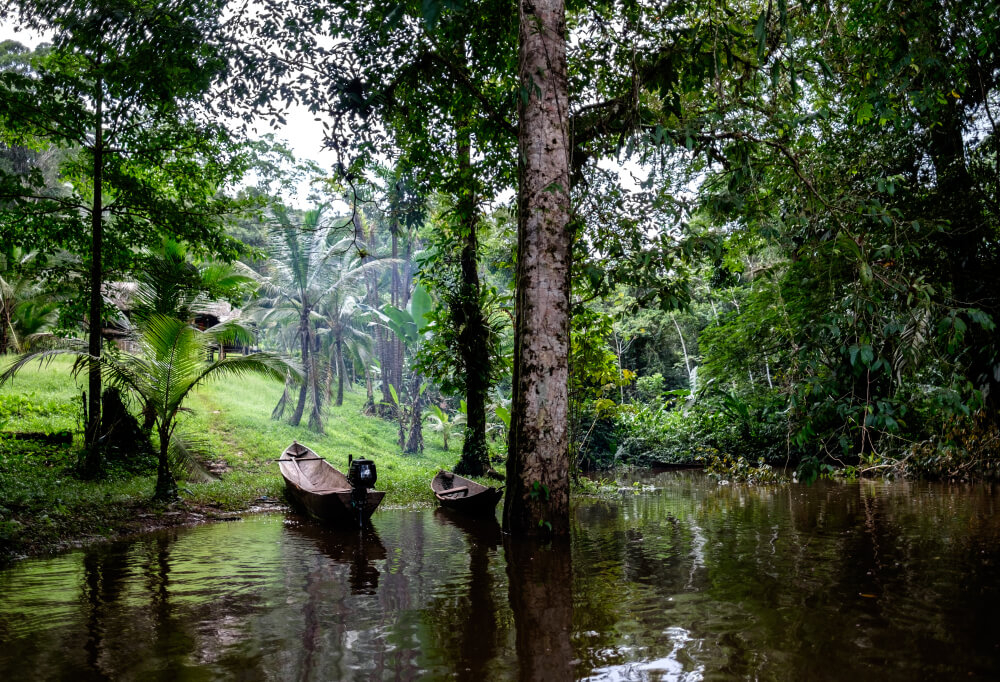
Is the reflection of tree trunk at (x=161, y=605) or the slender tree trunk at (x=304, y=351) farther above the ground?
the slender tree trunk at (x=304, y=351)

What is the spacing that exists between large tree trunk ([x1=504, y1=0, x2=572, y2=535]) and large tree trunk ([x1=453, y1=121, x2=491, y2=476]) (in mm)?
3593

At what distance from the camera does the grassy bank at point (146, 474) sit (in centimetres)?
726

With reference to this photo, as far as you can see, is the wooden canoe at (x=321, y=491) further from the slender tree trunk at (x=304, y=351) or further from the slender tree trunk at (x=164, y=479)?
the slender tree trunk at (x=304, y=351)

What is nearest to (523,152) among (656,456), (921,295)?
(921,295)

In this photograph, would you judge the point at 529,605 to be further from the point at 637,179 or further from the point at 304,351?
the point at 304,351

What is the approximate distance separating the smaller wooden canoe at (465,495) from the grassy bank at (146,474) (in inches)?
28.0

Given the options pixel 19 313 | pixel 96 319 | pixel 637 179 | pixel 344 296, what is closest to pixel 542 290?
pixel 637 179

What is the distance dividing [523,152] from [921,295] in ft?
12.7

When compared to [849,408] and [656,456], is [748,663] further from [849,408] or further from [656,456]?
[656,456]

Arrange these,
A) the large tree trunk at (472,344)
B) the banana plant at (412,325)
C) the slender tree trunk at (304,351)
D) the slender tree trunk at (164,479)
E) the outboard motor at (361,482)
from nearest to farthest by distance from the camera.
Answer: the outboard motor at (361,482)
the slender tree trunk at (164,479)
the large tree trunk at (472,344)
the banana plant at (412,325)
the slender tree trunk at (304,351)

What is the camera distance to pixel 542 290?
21.6 ft

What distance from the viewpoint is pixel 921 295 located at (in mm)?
5117

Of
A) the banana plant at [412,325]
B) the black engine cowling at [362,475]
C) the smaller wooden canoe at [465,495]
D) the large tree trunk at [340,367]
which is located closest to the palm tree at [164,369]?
the black engine cowling at [362,475]

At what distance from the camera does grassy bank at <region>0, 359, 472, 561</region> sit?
7262mm
